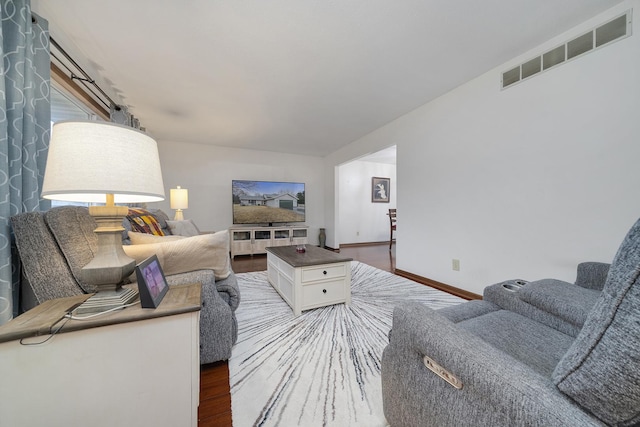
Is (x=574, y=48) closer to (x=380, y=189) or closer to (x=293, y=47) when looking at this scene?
(x=293, y=47)

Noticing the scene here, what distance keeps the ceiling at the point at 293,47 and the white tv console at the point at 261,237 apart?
7.59ft

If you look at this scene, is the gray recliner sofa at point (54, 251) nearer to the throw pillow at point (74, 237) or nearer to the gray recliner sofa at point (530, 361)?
the throw pillow at point (74, 237)

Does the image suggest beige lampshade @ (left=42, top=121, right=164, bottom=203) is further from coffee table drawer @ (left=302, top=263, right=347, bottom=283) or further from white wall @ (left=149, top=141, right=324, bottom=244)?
white wall @ (left=149, top=141, right=324, bottom=244)

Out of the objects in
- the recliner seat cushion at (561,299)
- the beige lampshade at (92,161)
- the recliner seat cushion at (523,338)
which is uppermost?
the beige lampshade at (92,161)

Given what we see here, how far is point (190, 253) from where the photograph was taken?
3.90ft

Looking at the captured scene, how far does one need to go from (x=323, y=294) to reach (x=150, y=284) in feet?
4.75

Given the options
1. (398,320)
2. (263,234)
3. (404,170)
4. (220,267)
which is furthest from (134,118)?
(398,320)

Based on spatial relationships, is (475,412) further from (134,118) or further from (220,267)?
(134,118)

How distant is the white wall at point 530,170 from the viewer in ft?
4.87

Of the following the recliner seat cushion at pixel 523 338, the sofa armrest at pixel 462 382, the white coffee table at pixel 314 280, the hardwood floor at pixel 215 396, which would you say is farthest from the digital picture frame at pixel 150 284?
the recliner seat cushion at pixel 523 338

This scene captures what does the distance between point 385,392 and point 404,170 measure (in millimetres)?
2725

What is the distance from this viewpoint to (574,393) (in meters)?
0.43

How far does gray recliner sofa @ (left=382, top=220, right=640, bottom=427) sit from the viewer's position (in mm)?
383

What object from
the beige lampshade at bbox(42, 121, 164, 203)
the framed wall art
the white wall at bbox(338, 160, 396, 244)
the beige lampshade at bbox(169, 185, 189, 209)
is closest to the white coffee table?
the beige lampshade at bbox(42, 121, 164, 203)
